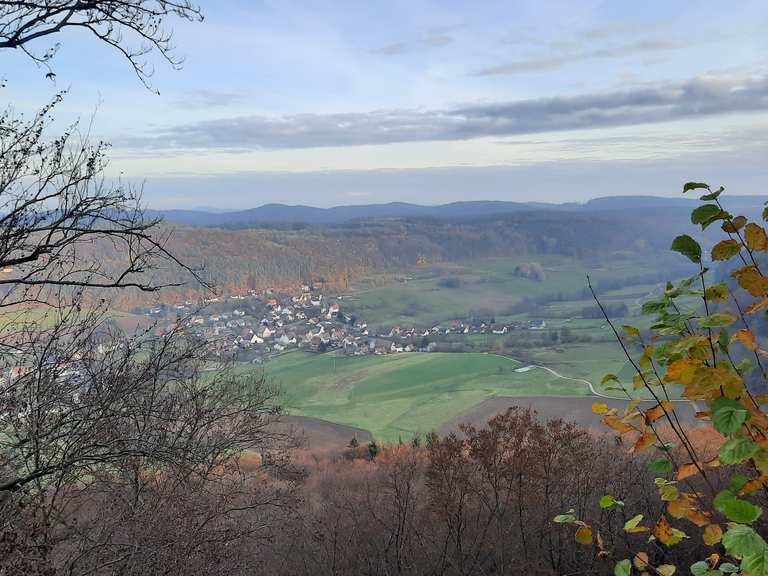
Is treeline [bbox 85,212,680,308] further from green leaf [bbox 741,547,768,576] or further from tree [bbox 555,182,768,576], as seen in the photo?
green leaf [bbox 741,547,768,576]

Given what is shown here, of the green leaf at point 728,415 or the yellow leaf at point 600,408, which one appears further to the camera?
the yellow leaf at point 600,408

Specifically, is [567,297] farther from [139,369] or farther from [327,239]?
[139,369]

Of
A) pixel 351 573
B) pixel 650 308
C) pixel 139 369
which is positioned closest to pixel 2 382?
pixel 139 369

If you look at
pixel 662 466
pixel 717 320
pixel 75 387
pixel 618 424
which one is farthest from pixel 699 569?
pixel 75 387

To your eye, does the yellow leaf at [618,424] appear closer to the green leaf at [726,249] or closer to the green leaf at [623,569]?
the green leaf at [623,569]

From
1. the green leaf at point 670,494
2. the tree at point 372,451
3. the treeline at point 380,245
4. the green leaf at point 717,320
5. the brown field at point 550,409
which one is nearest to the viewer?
the green leaf at point 717,320

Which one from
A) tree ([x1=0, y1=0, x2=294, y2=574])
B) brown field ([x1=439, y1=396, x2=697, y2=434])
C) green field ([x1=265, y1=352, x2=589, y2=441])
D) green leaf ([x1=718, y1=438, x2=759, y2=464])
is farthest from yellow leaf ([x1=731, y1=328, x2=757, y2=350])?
green field ([x1=265, y1=352, x2=589, y2=441])

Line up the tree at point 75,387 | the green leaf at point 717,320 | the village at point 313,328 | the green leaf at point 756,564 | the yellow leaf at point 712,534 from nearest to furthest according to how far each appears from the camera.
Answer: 1. the green leaf at point 756,564
2. the green leaf at point 717,320
3. the yellow leaf at point 712,534
4. the tree at point 75,387
5. the village at point 313,328

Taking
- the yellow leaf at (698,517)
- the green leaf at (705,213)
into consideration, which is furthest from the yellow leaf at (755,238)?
the yellow leaf at (698,517)
